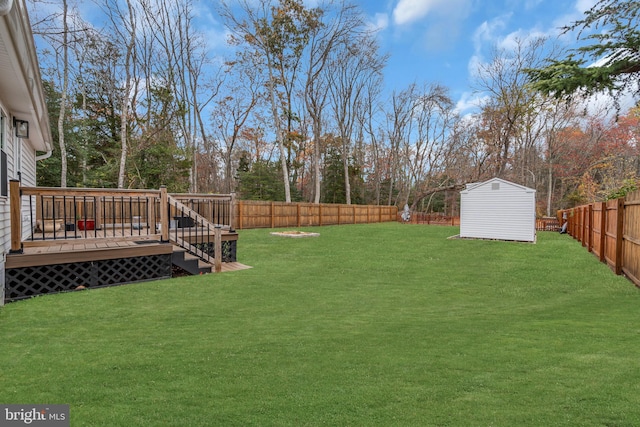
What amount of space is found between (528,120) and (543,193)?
29.0 feet

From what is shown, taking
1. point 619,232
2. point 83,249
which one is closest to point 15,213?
point 83,249

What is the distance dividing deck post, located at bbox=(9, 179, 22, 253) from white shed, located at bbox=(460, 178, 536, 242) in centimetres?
1484

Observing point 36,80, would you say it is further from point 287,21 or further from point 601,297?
point 287,21

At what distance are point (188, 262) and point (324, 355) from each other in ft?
16.1

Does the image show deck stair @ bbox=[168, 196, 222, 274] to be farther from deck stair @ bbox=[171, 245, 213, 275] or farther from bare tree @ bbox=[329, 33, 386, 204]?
bare tree @ bbox=[329, 33, 386, 204]

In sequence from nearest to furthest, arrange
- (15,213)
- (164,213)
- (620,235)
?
(15,213), (164,213), (620,235)

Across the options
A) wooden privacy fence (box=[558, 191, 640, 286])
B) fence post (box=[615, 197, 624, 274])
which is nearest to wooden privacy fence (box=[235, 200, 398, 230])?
wooden privacy fence (box=[558, 191, 640, 286])

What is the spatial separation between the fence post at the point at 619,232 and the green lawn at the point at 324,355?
1119mm

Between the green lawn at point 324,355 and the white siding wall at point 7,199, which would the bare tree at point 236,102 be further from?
the green lawn at point 324,355

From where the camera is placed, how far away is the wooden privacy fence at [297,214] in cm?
1908

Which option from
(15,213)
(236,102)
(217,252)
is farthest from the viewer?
(236,102)

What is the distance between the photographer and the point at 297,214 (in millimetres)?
21781

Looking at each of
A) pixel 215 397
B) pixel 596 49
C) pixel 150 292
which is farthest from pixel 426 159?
pixel 215 397

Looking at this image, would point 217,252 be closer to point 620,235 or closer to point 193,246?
point 193,246
